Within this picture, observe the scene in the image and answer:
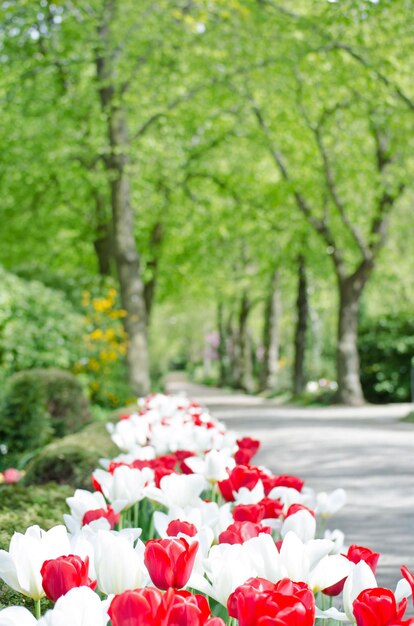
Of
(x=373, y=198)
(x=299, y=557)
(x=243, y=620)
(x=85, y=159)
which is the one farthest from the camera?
(x=373, y=198)

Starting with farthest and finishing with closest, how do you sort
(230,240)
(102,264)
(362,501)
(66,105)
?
(230,240) → (102,264) → (66,105) → (362,501)

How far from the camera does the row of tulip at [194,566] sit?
5.69ft

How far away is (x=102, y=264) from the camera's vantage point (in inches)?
1011

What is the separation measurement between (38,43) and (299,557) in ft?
62.0

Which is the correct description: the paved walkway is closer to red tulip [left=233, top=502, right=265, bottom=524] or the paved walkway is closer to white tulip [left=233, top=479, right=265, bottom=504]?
white tulip [left=233, top=479, right=265, bottom=504]

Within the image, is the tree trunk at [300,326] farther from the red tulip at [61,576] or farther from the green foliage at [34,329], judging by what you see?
the red tulip at [61,576]

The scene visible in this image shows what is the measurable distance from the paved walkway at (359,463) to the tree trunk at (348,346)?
3.48 meters

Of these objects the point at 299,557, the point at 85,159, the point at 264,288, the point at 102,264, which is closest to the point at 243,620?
the point at 299,557

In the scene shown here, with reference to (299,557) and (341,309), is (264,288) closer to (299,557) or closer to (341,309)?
(341,309)

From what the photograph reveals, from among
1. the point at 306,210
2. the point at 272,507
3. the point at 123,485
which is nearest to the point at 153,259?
the point at 306,210

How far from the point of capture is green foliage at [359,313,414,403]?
25.0 meters

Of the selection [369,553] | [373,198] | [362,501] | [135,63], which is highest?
[135,63]

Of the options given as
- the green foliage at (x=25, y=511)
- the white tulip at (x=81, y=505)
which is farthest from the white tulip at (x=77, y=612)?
A: the white tulip at (x=81, y=505)

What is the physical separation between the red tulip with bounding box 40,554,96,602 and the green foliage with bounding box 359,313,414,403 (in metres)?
23.4
